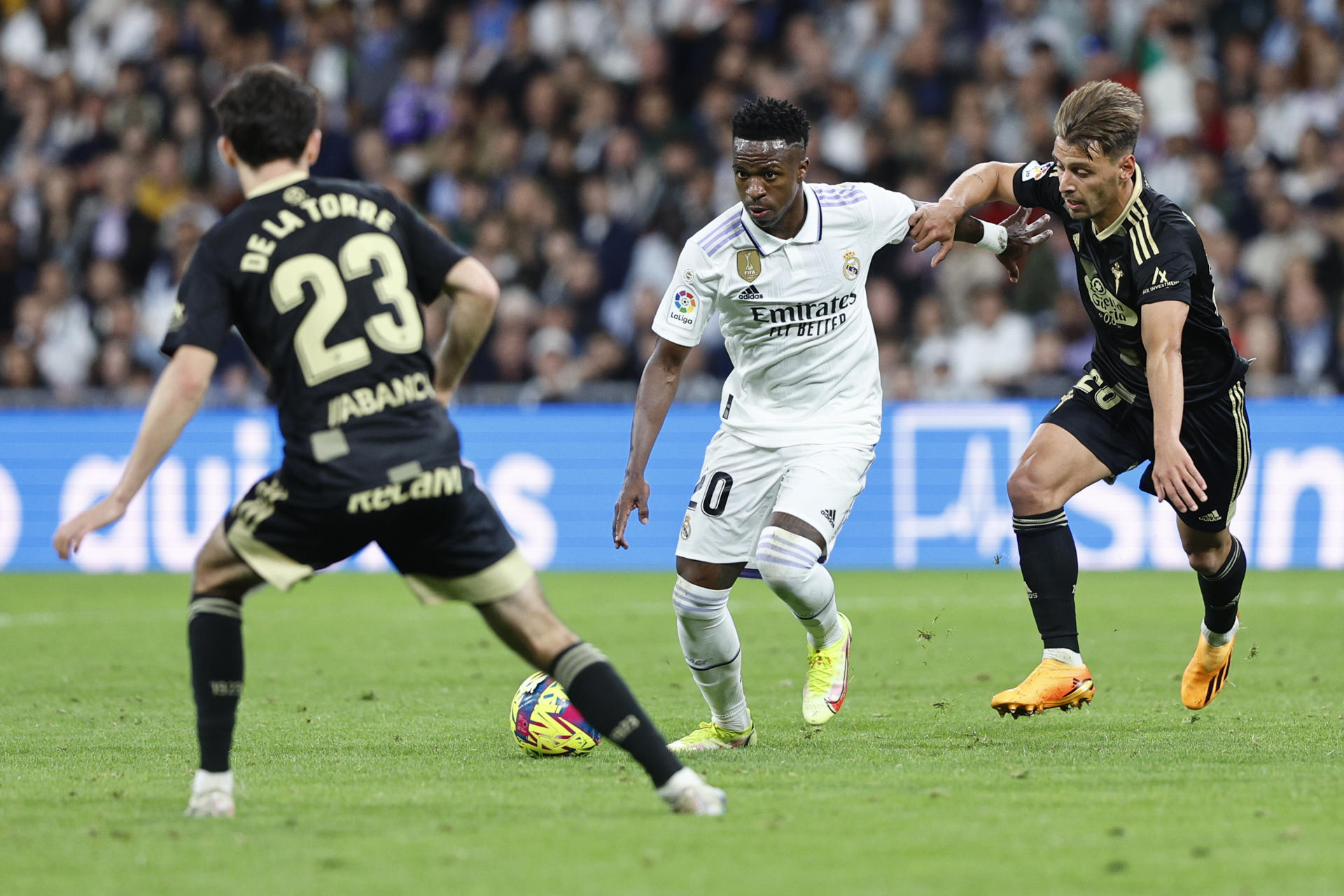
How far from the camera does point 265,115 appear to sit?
488cm

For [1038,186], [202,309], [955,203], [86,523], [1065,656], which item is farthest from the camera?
[1038,186]


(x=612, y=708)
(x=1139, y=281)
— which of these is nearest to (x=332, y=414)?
(x=612, y=708)

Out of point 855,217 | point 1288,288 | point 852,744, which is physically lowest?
point 852,744

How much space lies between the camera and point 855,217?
6.90m

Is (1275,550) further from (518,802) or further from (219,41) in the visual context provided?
(219,41)

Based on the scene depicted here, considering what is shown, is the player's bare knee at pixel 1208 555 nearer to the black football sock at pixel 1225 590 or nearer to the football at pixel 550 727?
the black football sock at pixel 1225 590

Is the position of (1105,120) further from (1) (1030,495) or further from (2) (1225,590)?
(2) (1225,590)

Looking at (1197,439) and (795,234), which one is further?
(1197,439)

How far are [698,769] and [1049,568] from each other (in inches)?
72.2

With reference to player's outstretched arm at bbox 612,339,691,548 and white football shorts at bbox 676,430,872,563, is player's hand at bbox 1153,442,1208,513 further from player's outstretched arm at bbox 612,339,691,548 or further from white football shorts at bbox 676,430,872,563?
player's outstretched arm at bbox 612,339,691,548

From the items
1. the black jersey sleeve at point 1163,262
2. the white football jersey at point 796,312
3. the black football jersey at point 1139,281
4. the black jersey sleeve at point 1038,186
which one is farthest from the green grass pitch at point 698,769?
the black jersey sleeve at point 1038,186

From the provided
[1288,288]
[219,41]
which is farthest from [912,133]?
[219,41]

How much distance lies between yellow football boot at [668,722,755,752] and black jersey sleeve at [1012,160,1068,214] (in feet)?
8.12

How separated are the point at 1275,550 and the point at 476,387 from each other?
731 centimetres
